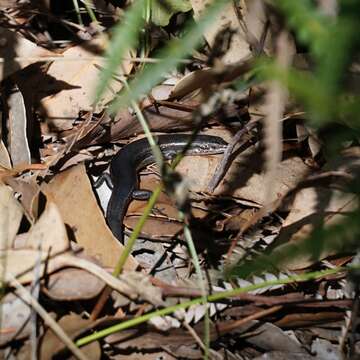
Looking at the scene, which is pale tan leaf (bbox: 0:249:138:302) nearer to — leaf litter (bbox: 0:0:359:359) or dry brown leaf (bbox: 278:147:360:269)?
leaf litter (bbox: 0:0:359:359)

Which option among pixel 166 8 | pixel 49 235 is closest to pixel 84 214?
pixel 49 235

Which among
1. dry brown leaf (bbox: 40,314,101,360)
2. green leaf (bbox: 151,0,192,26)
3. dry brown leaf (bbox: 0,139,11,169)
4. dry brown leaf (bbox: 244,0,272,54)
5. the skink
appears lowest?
dry brown leaf (bbox: 40,314,101,360)

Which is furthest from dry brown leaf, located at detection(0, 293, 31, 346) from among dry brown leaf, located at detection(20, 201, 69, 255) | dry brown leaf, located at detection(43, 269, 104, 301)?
dry brown leaf, located at detection(20, 201, 69, 255)

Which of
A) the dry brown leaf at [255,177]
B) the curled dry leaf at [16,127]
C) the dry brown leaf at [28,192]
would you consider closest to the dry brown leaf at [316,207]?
the dry brown leaf at [255,177]

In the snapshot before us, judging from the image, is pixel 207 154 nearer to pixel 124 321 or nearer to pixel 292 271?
pixel 292 271

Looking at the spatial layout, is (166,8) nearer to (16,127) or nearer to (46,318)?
(16,127)

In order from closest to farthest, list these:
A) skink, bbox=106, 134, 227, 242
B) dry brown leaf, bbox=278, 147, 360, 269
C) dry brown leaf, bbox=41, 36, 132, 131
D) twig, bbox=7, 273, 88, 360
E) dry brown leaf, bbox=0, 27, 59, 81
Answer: twig, bbox=7, 273, 88, 360 < dry brown leaf, bbox=278, 147, 360, 269 < dry brown leaf, bbox=0, 27, 59, 81 < skink, bbox=106, 134, 227, 242 < dry brown leaf, bbox=41, 36, 132, 131

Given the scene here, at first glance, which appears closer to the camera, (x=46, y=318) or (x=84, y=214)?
(x=46, y=318)
